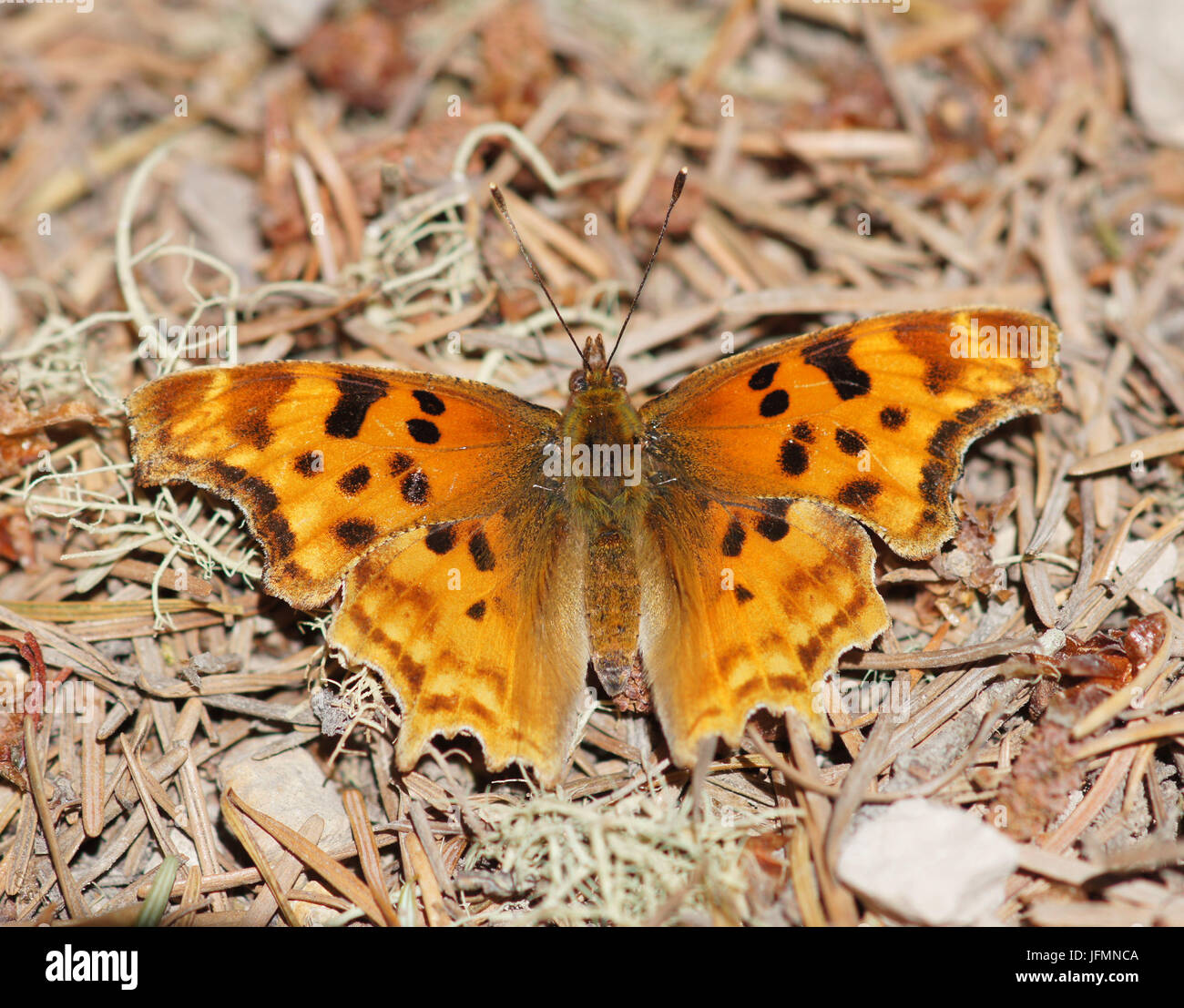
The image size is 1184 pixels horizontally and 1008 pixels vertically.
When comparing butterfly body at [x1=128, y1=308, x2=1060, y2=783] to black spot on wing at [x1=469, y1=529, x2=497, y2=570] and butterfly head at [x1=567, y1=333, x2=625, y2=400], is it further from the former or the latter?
butterfly head at [x1=567, y1=333, x2=625, y2=400]

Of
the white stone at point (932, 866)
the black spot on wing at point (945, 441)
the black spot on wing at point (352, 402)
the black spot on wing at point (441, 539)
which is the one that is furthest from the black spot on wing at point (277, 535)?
the black spot on wing at point (945, 441)

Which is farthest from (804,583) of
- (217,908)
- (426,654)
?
(217,908)

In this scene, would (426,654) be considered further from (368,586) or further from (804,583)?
(804,583)

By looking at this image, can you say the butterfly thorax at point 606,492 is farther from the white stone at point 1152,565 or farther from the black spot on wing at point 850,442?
the white stone at point 1152,565

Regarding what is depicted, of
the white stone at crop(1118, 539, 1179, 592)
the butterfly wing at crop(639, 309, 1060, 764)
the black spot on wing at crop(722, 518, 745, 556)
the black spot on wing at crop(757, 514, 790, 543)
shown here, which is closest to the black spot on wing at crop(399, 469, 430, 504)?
the butterfly wing at crop(639, 309, 1060, 764)

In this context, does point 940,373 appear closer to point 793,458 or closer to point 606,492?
point 793,458

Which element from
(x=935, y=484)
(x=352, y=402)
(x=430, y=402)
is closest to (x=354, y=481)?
(x=352, y=402)
